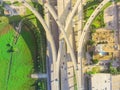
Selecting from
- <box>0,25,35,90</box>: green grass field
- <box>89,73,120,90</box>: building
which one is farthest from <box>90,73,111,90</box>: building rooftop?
<box>0,25,35,90</box>: green grass field

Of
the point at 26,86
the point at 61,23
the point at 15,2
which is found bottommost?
the point at 26,86

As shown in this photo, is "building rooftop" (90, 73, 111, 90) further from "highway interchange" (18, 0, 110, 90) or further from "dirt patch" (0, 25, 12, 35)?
"dirt patch" (0, 25, 12, 35)

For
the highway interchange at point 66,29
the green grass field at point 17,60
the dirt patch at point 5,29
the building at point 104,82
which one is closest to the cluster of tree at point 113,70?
the building at point 104,82

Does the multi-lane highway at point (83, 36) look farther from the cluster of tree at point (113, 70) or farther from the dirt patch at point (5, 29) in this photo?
the dirt patch at point (5, 29)

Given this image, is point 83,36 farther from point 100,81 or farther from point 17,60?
point 17,60

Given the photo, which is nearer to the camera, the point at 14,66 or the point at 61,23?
the point at 61,23

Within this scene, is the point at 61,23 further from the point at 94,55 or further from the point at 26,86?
the point at 26,86

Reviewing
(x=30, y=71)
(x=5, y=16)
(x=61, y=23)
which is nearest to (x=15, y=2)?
(x=5, y=16)
